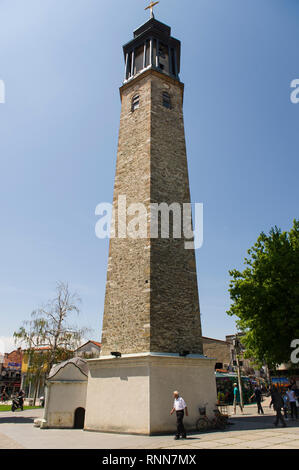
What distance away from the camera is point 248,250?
20062 millimetres

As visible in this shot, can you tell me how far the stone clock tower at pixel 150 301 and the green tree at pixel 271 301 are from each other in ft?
16.7

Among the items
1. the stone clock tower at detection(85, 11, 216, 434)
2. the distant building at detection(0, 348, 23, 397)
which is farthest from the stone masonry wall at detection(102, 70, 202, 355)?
the distant building at detection(0, 348, 23, 397)

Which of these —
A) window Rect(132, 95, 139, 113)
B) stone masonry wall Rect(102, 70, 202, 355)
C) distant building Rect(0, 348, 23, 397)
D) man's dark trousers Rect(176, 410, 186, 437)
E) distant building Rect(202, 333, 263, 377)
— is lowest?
distant building Rect(0, 348, 23, 397)

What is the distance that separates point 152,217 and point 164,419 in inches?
313

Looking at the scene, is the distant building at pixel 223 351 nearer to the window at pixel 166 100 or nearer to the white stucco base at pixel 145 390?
the white stucco base at pixel 145 390

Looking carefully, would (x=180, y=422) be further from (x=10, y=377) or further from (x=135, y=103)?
(x=10, y=377)

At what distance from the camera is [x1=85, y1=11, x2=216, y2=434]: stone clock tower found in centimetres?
1127

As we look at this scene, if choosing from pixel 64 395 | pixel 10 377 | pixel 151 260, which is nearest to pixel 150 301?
pixel 151 260

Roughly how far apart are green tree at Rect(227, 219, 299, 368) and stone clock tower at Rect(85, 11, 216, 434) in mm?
5100

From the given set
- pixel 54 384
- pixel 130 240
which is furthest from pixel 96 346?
pixel 130 240

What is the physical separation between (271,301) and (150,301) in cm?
800

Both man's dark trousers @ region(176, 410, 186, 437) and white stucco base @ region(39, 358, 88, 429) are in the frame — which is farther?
white stucco base @ region(39, 358, 88, 429)

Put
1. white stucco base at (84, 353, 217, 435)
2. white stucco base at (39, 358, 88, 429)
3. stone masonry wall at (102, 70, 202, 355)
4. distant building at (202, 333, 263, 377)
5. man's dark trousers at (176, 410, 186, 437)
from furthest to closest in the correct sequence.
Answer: distant building at (202, 333, 263, 377)
white stucco base at (39, 358, 88, 429)
stone masonry wall at (102, 70, 202, 355)
white stucco base at (84, 353, 217, 435)
man's dark trousers at (176, 410, 186, 437)

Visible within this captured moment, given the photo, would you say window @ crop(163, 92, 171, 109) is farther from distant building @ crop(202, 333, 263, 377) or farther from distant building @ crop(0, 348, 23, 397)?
distant building @ crop(0, 348, 23, 397)
